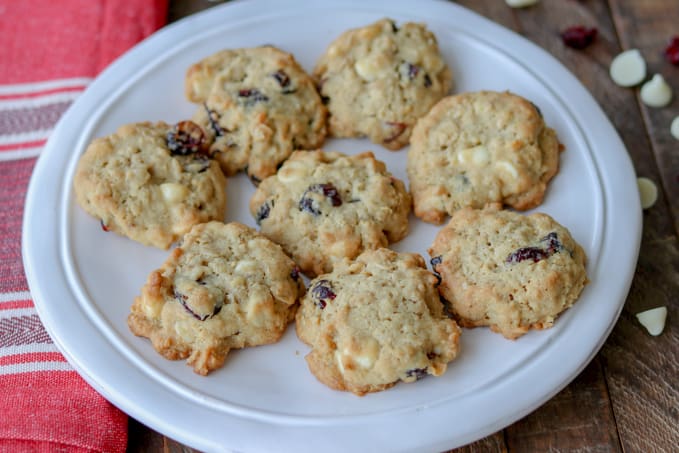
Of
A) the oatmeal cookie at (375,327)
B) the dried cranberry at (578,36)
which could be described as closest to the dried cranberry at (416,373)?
the oatmeal cookie at (375,327)

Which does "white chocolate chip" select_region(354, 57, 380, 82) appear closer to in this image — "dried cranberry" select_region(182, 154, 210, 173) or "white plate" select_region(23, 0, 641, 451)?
"white plate" select_region(23, 0, 641, 451)

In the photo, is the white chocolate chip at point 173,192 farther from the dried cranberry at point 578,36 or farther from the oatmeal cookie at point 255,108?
the dried cranberry at point 578,36

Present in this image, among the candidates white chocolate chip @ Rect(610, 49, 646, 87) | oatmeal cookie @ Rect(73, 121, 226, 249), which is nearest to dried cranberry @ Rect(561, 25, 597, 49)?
white chocolate chip @ Rect(610, 49, 646, 87)

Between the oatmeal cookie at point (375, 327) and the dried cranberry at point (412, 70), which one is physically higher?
the dried cranberry at point (412, 70)

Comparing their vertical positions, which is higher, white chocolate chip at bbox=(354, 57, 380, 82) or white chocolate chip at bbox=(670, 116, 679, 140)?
white chocolate chip at bbox=(354, 57, 380, 82)

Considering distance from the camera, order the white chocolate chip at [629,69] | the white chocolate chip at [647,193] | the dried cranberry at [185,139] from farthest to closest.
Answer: the white chocolate chip at [629,69] < the white chocolate chip at [647,193] < the dried cranberry at [185,139]

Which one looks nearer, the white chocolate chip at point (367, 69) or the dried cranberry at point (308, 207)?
the dried cranberry at point (308, 207)
